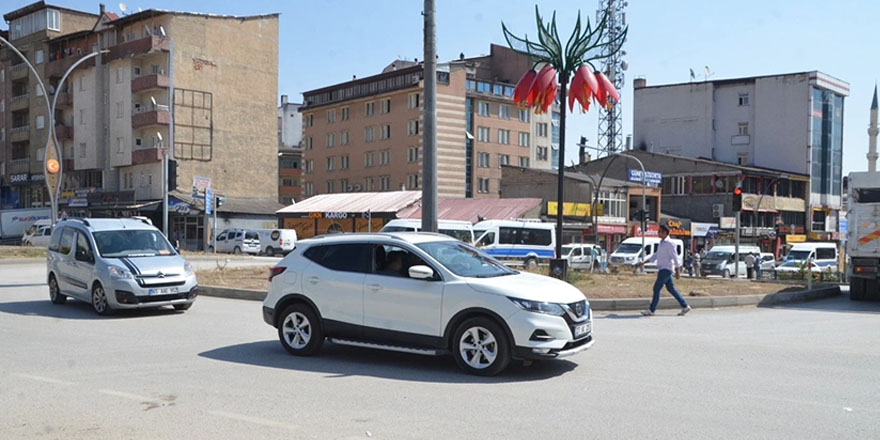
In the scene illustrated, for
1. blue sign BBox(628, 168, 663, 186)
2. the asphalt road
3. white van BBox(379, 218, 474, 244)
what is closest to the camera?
the asphalt road

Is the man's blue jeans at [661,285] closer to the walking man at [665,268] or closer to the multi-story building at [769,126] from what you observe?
the walking man at [665,268]

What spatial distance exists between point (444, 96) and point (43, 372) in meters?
59.4

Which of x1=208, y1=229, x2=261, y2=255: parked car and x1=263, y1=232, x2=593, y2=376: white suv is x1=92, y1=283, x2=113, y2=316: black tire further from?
x1=208, y1=229, x2=261, y2=255: parked car

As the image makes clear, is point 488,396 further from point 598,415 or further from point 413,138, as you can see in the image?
point 413,138

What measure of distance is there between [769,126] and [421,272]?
225 feet

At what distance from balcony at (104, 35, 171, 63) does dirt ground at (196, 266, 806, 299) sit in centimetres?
3829

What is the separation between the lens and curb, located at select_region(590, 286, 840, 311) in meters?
15.2

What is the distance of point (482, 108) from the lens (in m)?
70.1

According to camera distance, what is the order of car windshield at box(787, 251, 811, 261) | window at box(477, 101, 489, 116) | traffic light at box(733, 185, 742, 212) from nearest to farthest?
traffic light at box(733, 185, 742, 212), car windshield at box(787, 251, 811, 261), window at box(477, 101, 489, 116)

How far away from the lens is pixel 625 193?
57.5 meters

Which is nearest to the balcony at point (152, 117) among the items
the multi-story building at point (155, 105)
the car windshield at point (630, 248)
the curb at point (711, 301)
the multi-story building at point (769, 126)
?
the multi-story building at point (155, 105)

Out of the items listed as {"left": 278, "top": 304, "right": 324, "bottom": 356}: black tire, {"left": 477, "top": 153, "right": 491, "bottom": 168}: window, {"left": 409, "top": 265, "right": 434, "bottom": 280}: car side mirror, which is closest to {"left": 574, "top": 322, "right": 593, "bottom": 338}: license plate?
{"left": 409, "top": 265, "right": 434, "bottom": 280}: car side mirror

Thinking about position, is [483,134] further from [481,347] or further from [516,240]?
[481,347]

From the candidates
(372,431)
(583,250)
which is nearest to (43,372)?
(372,431)
